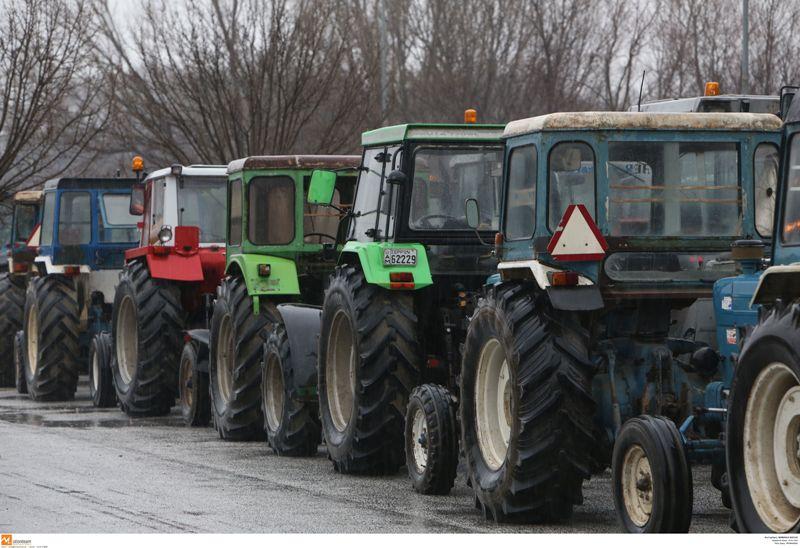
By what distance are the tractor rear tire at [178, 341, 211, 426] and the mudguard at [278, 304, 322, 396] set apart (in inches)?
125

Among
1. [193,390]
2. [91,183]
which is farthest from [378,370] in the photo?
[91,183]

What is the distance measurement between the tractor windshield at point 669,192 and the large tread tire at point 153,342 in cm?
963

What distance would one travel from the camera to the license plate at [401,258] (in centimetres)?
1268

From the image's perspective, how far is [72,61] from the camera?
102 ft

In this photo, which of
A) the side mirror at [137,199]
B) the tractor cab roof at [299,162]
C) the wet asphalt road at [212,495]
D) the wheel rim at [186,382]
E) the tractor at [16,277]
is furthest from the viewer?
the tractor at [16,277]

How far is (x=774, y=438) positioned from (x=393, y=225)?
5567 mm

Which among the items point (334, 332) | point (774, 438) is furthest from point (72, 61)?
point (774, 438)

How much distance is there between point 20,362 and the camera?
23016 mm

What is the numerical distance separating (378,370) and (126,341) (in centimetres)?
820

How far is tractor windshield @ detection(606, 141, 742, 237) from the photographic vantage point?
1019 cm

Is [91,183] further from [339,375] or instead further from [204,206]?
[339,375]

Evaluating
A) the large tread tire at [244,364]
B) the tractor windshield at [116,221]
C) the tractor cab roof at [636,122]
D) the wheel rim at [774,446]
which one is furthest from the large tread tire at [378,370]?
the tractor windshield at [116,221]

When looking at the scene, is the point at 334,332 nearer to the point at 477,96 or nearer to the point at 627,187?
the point at 627,187

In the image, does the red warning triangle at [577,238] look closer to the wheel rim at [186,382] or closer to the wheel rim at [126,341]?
the wheel rim at [186,382]
